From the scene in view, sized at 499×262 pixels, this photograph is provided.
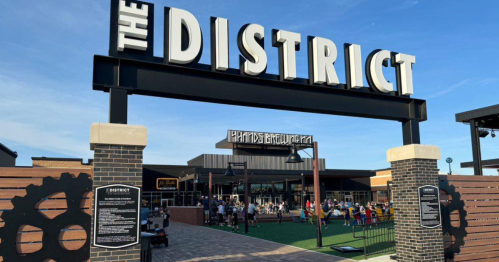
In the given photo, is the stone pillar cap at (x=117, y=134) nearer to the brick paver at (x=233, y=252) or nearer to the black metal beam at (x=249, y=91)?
the black metal beam at (x=249, y=91)

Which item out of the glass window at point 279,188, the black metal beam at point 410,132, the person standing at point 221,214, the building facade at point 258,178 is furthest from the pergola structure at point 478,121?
the glass window at point 279,188

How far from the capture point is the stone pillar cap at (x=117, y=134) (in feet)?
25.2

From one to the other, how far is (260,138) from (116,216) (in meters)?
48.0

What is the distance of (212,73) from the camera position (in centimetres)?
939

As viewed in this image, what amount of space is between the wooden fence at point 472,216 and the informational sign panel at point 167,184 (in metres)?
37.6

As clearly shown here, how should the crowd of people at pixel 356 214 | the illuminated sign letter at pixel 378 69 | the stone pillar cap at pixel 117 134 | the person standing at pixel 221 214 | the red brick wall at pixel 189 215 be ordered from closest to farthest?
the stone pillar cap at pixel 117 134, the illuminated sign letter at pixel 378 69, the crowd of people at pixel 356 214, the person standing at pixel 221 214, the red brick wall at pixel 189 215

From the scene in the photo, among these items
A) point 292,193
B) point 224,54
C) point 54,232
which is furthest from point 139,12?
point 292,193

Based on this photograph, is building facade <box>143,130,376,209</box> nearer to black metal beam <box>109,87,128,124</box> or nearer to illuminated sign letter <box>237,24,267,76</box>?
illuminated sign letter <box>237,24,267,76</box>

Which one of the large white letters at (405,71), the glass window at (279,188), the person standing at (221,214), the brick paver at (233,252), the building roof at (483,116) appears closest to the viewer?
the large white letters at (405,71)

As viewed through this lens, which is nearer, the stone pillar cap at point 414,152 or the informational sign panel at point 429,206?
the informational sign panel at point 429,206

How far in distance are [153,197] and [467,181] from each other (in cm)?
3802

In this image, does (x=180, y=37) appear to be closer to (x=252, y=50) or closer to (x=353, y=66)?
(x=252, y=50)

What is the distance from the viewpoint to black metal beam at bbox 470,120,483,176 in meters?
16.2

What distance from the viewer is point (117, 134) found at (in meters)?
7.83
